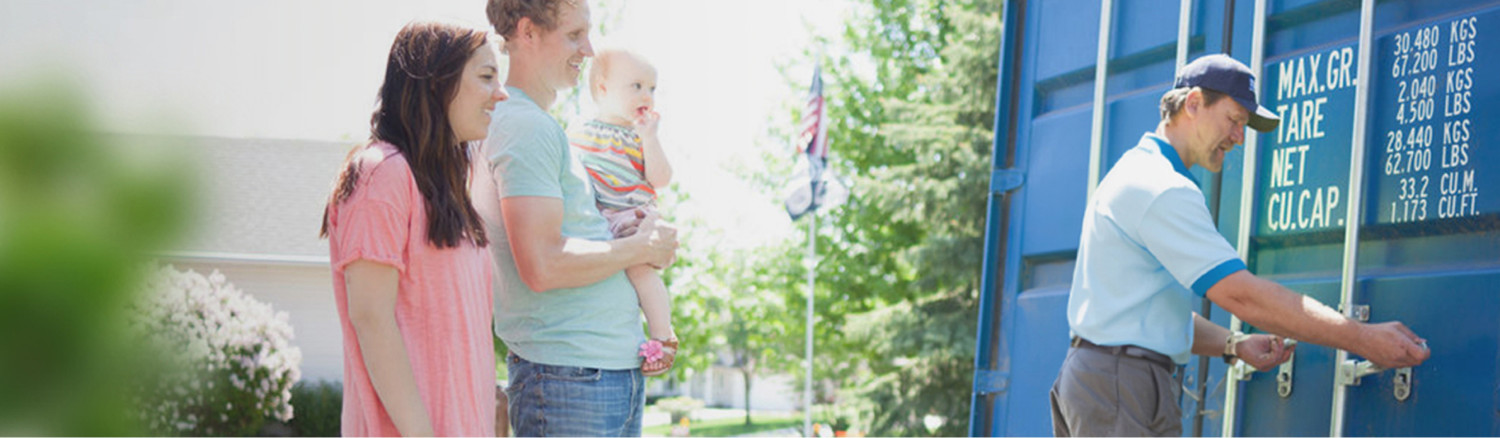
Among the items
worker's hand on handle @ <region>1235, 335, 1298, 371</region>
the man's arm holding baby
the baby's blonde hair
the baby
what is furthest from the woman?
worker's hand on handle @ <region>1235, 335, 1298, 371</region>

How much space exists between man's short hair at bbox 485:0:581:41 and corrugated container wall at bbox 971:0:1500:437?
1742 millimetres

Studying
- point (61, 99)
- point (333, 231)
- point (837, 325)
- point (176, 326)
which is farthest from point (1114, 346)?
point (837, 325)

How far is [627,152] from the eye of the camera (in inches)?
115

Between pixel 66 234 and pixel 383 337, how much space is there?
4792 millimetres

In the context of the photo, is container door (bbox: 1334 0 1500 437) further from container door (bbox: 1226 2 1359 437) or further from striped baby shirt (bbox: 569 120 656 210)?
striped baby shirt (bbox: 569 120 656 210)

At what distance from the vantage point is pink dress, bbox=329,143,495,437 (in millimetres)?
2012

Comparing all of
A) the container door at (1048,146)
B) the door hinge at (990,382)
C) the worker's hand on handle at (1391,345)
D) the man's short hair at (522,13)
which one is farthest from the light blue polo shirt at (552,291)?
the door hinge at (990,382)

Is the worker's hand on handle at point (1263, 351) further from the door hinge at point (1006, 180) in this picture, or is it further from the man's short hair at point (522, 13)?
the man's short hair at point (522, 13)

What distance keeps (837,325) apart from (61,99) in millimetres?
19304

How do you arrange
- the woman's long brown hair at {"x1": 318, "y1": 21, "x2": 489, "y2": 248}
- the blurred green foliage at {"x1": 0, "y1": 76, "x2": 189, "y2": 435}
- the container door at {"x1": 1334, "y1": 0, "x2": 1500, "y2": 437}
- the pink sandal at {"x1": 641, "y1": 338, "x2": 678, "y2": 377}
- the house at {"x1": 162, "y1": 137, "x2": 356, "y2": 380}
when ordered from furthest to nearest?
the house at {"x1": 162, "y1": 137, "x2": 356, "y2": 380} < the blurred green foliage at {"x1": 0, "y1": 76, "x2": 189, "y2": 435} < the container door at {"x1": 1334, "y1": 0, "x2": 1500, "y2": 437} < the pink sandal at {"x1": 641, "y1": 338, "x2": 678, "y2": 377} < the woman's long brown hair at {"x1": 318, "y1": 21, "x2": 489, "y2": 248}

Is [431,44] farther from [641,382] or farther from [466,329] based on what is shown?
[641,382]

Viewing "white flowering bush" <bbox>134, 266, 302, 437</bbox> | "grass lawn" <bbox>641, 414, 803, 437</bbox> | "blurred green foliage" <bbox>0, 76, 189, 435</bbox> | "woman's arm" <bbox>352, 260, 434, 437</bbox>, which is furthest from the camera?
"grass lawn" <bbox>641, 414, 803, 437</bbox>

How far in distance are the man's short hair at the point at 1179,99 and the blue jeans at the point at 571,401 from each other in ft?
4.94

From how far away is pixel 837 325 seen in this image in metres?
24.8
